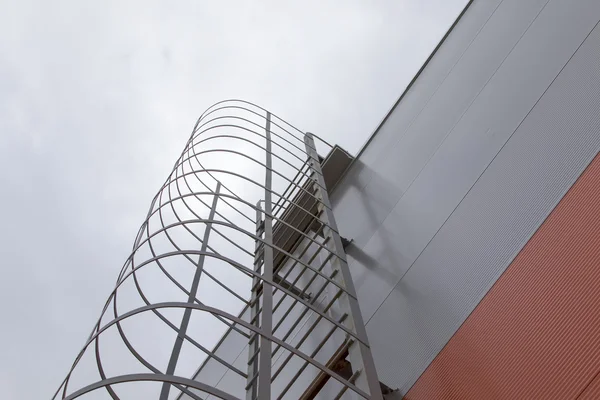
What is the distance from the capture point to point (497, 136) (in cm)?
467

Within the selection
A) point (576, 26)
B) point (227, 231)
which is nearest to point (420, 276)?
point (576, 26)

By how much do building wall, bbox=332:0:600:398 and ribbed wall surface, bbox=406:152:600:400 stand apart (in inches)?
3.4

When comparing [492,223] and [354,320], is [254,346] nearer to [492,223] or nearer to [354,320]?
[354,320]

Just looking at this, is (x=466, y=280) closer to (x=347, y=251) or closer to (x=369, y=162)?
(x=347, y=251)

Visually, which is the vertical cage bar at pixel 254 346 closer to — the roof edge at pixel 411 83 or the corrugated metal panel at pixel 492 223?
Result: the corrugated metal panel at pixel 492 223

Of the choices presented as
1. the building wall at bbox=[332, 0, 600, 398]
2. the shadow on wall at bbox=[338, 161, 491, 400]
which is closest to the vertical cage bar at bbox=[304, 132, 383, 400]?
the shadow on wall at bbox=[338, 161, 491, 400]

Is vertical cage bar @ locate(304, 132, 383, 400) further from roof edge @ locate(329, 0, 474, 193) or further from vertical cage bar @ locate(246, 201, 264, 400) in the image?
roof edge @ locate(329, 0, 474, 193)

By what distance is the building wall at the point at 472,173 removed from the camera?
3.89 metres

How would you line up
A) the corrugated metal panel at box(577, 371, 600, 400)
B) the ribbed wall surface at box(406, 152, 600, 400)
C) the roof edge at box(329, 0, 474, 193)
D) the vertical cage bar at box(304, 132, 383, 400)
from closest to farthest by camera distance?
the corrugated metal panel at box(577, 371, 600, 400)
the ribbed wall surface at box(406, 152, 600, 400)
the vertical cage bar at box(304, 132, 383, 400)
the roof edge at box(329, 0, 474, 193)

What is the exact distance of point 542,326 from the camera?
10.4 feet

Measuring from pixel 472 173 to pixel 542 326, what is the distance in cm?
174

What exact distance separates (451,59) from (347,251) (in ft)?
8.30

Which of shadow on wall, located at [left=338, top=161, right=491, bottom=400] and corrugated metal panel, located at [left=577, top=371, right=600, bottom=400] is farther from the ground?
corrugated metal panel, located at [left=577, top=371, right=600, bottom=400]

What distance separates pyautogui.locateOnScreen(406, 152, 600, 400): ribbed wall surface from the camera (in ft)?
9.61
